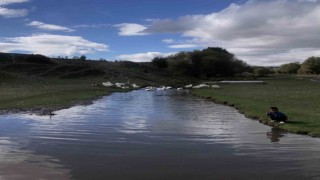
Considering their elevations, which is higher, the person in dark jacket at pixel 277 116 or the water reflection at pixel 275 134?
the person in dark jacket at pixel 277 116

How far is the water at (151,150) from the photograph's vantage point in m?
15.6

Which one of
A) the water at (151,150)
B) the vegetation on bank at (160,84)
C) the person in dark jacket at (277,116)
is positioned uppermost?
the vegetation on bank at (160,84)

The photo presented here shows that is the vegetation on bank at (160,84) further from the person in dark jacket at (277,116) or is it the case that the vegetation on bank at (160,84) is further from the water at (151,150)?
the water at (151,150)

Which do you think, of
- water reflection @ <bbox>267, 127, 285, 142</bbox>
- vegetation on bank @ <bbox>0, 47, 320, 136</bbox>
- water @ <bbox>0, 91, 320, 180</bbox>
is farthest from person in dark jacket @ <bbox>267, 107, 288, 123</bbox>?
water reflection @ <bbox>267, 127, 285, 142</bbox>

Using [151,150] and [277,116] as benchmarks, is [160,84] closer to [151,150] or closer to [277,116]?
[277,116]

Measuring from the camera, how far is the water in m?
15.6

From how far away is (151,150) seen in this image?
20.0 m

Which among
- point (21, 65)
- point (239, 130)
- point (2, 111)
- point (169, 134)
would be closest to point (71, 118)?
point (2, 111)

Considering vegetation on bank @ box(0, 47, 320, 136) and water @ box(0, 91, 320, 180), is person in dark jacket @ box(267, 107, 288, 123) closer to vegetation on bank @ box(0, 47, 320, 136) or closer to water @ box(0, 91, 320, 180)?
vegetation on bank @ box(0, 47, 320, 136)

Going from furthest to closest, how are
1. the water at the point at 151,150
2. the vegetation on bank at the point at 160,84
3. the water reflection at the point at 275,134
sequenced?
1. the vegetation on bank at the point at 160,84
2. the water reflection at the point at 275,134
3. the water at the point at 151,150

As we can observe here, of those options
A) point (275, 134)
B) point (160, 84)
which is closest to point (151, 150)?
point (275, 134)

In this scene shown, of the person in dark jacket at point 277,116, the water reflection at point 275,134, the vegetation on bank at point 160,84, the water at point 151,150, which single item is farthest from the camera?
the vegetation on bank at point 160,84

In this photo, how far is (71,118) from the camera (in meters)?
32.8

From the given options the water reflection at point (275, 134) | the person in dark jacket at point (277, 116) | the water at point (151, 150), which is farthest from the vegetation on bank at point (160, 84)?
the water at point (151, 150)
